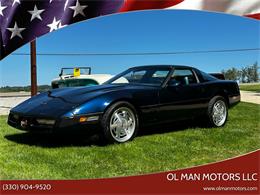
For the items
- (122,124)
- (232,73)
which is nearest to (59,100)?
(122,124)

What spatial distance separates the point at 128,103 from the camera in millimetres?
5047

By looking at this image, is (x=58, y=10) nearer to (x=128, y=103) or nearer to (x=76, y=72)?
(x=76, y=72)

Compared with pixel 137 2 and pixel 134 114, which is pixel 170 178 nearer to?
pixel 134 114

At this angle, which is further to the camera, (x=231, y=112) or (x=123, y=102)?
(x=231, y=112)

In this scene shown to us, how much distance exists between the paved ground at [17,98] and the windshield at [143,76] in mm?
844

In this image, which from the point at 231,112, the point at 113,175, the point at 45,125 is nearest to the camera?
the point at 113,175

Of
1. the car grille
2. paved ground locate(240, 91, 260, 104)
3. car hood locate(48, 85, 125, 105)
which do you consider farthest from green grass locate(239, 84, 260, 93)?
the car grille

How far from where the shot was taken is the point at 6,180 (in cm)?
407

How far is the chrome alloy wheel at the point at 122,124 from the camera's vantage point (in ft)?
16.3

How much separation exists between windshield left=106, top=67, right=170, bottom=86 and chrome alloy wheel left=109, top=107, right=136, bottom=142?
350mm

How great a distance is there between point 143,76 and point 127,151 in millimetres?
945

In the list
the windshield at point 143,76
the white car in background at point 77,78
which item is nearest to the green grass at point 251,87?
the windshield at point 143,76

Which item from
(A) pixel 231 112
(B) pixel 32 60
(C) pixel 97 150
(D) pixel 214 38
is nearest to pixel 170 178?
(C) pixel 97 150

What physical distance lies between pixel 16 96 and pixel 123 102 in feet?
3.54
